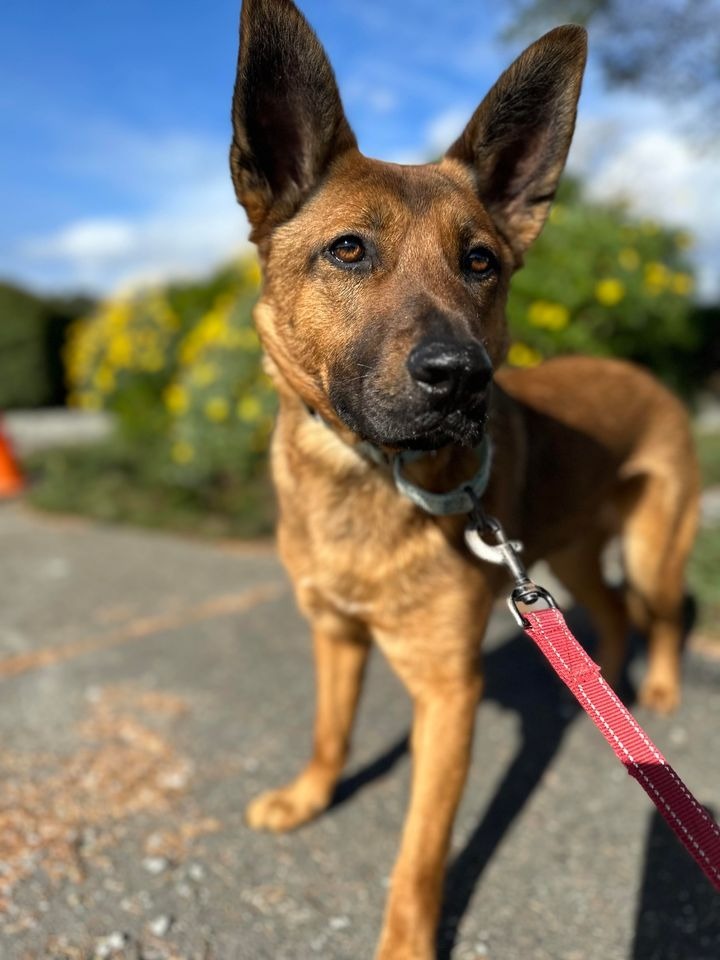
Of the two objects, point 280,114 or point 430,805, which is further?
point 280,114

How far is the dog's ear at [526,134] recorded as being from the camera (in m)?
2.27

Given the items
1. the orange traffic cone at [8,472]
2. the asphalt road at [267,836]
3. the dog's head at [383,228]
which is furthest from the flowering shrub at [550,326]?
the dog's head at [383,228]

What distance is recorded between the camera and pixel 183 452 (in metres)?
7.38

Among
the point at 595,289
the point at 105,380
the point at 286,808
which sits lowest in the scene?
the point at 105,380

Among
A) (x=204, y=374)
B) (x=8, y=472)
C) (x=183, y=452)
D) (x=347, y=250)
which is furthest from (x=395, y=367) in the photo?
(x=8, y=472)

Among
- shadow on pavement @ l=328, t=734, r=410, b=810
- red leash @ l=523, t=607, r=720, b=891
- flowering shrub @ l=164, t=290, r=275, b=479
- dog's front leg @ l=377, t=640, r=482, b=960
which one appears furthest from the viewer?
flowering shrub @ l=164, t=290, r=275, b=479

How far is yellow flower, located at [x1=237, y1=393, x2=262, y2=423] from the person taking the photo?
22.5ft

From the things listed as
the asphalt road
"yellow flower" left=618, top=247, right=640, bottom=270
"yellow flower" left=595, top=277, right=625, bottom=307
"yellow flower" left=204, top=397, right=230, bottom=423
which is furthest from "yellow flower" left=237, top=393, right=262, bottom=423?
"yellow flower" left=618, top=247, right=640, bottom=270

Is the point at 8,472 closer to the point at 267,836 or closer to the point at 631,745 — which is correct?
the point at 267,836

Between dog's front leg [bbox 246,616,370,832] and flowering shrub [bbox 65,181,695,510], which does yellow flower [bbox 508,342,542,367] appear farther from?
dog's front leg [bbox 246,616,370,832]

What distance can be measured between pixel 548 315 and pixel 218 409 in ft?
10.1

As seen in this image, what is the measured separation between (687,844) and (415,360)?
1165mm

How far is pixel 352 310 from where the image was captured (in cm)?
217

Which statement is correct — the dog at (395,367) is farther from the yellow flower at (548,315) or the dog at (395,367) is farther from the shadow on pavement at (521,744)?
the yellow flower at (548,315)
